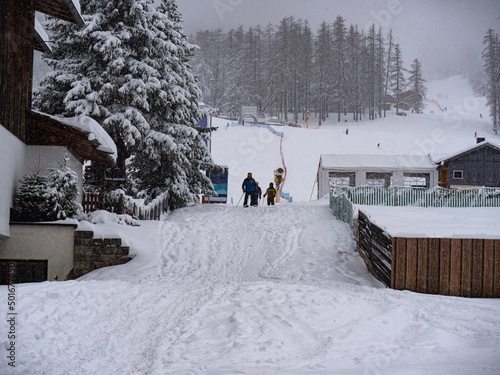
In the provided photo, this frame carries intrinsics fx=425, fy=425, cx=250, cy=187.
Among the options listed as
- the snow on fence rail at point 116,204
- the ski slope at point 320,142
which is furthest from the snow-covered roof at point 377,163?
the snow on fence rail at point 116,204

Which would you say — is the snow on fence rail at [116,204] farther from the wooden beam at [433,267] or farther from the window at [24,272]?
the wooden beam at [433,267]

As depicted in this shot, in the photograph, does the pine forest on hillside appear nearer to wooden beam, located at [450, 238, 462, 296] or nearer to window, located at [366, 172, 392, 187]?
window, located at [366, 172, 392, 187]

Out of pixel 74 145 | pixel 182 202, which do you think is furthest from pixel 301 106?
pixel 74 145

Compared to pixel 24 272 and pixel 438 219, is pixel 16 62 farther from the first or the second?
pixel 438 219

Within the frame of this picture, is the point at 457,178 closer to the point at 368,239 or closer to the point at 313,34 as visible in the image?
the point at 368,239

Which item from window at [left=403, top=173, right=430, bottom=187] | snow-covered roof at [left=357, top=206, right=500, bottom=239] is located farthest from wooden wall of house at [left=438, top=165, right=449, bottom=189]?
snow-covered roof at [left=357, top=206, right=500, bottom=239]

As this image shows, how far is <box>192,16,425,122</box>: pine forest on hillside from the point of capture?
78.1 m

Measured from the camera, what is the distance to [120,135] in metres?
15.8

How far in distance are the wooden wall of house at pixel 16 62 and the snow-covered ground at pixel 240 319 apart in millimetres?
3410

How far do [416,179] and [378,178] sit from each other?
199 inches

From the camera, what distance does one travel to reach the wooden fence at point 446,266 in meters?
8.11

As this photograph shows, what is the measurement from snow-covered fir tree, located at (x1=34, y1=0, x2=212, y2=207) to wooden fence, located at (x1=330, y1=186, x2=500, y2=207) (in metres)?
11.6

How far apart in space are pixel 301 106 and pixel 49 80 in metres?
74.9

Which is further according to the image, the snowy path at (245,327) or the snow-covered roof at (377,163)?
the snow-covered roof at (377,163)
